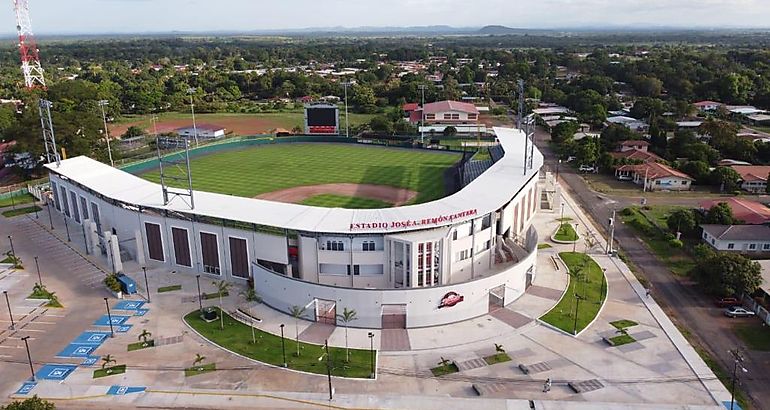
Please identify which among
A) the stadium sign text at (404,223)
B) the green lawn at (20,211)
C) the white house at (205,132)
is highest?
the stadium sign text at (404,223)

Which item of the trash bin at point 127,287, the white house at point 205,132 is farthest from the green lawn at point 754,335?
the white house at point 205,132

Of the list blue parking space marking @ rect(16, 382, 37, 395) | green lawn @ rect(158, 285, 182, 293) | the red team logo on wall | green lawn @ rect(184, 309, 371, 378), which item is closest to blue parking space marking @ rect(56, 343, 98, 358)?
blue parking space marking @ rect(16, 382, 37, 395)

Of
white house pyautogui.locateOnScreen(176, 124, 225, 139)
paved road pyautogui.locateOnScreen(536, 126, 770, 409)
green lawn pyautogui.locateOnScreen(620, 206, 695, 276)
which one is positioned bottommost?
paved road pyautogui.locateOnScreen(536, 126, 770, 409)

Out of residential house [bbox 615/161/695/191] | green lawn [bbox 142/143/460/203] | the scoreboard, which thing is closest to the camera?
green lawn [bbox 142/143/460/203]

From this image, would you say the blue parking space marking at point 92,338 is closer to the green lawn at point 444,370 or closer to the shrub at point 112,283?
the shrub at point 112,283

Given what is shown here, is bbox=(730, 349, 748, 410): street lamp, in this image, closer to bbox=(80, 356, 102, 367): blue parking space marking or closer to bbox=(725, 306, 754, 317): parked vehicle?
bbox=(725, 306, 754, 317): parked vehicle

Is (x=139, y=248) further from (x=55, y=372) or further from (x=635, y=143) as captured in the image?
(x=635, y=143)

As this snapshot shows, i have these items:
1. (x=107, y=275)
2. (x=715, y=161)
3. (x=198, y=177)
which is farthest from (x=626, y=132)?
(x=107, y=275)
